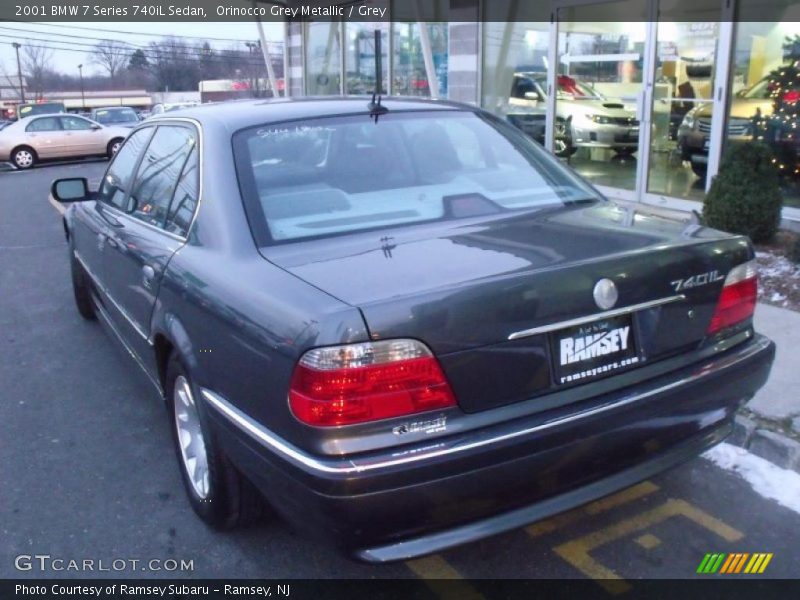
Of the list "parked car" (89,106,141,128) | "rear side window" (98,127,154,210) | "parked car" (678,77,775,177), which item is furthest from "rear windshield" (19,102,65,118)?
"rear side window" (98,127,154,210)

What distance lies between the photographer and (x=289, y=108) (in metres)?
3.56

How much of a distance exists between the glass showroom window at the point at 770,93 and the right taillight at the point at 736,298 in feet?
17.5

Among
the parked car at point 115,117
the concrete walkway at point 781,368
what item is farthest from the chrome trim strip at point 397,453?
the parked car at point 115,117

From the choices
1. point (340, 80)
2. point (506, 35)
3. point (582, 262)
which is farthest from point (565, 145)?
point (582, 262)

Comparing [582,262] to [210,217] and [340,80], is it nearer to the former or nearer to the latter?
[210,217]

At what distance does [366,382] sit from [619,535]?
148cm

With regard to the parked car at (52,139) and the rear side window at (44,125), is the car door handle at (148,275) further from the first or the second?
the rear side window at (44,125)

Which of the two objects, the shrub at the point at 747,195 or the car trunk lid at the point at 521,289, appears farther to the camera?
the shrub at the point at 747,195

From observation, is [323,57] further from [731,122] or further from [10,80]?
[10,80]

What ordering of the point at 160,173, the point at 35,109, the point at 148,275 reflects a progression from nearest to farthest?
the point at 148,275 < the point at 160,173 < the point at 35,109

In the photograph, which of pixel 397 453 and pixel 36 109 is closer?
pixel 397 453

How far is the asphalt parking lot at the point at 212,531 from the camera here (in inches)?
117

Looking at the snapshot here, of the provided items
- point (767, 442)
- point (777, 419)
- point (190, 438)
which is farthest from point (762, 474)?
point (190, 438)

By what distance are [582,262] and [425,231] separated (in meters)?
0.67
